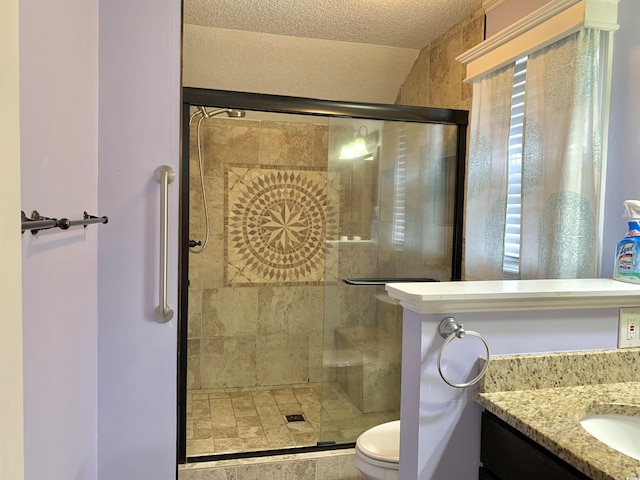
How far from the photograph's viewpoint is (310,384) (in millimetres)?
3703

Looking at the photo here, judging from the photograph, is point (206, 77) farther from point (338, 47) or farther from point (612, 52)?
point (612, 52)

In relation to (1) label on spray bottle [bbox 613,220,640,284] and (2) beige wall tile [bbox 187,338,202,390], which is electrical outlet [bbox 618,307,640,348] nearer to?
(1) label on spray bottle [bbox 613,220,640,284]

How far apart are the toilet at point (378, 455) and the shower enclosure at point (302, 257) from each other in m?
0.60

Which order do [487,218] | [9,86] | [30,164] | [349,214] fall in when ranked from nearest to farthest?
[9,86]
[30,164]
[487,218]
[349,214]

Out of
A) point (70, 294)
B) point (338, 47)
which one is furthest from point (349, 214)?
point (70, 294)

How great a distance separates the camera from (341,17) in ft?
9.16

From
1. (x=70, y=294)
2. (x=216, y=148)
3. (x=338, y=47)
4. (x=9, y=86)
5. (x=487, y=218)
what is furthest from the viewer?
(x=216, y=148)

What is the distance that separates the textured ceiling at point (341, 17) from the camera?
263cm

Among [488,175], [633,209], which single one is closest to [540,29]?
[488,175]

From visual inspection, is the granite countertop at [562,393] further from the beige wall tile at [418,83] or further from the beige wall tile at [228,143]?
the beige wall tile at [228,143]

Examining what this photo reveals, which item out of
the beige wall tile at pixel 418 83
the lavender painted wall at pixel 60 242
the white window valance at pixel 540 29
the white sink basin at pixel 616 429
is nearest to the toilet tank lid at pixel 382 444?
the white sink basin at pixel 616 429

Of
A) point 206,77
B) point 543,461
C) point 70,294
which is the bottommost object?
point 543,461

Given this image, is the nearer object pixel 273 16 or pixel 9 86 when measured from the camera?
pixel 9 86

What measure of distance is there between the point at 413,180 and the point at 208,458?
169cm
